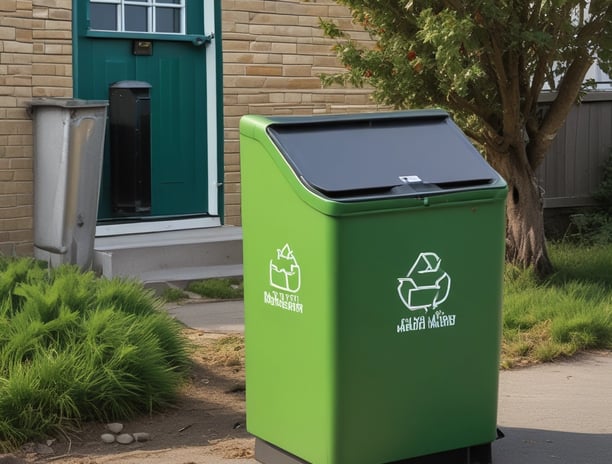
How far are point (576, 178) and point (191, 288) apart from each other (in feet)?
16.7

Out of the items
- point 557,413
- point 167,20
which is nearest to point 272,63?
point 167,20

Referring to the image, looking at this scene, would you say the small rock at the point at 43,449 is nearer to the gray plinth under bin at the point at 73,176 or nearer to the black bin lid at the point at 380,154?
the black bin lid at the point at 380,154

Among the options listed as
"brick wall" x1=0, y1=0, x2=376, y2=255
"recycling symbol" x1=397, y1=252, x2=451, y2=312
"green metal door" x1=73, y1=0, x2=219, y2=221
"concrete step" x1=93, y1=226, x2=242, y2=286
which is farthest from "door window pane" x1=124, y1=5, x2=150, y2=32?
"recycling symbol" x1=397, y1=252, x2=451, y2=312

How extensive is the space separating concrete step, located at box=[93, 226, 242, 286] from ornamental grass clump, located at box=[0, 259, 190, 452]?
2.45 m

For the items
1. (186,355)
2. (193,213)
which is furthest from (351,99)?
(186,355)

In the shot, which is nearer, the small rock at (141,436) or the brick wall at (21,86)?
the small rock at (141,436)

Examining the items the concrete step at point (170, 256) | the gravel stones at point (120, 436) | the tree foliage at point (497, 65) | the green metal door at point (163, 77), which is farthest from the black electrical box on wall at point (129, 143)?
the gravel stones at point (120, 436)

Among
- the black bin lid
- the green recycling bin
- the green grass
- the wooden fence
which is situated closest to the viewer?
the green recycling bin

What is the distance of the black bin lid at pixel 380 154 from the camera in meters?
4.71

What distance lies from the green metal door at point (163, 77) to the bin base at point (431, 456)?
16.7 feet

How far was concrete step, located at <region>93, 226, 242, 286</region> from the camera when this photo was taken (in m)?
9.16

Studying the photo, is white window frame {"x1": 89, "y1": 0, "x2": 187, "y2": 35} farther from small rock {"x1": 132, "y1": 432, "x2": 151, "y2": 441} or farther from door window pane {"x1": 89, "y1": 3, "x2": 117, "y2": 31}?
small rock {"x1": 132, "y1": 432, "x2": 151, "y2": 441}

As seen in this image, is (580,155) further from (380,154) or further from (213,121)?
(380,154)

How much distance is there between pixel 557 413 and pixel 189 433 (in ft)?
6.54
